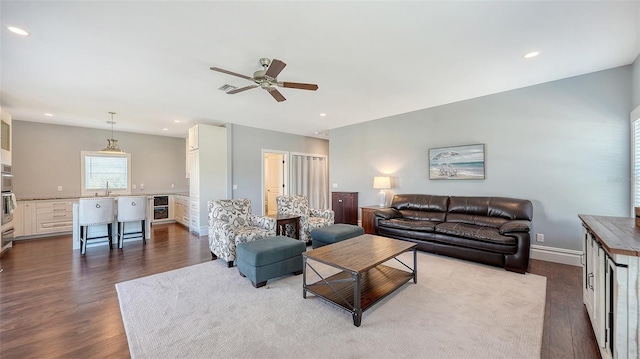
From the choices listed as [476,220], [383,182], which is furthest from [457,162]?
[383,182]

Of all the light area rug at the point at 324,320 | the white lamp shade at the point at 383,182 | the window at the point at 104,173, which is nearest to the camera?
the light area rug at the point at 324,320

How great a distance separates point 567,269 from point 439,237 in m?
1.62

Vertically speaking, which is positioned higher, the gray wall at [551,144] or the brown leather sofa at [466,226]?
the gray wall at [551,144]

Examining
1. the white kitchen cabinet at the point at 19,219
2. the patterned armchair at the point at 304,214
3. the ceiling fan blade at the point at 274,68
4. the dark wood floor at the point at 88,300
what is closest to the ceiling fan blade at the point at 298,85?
the ceiling fan blade at the point at 274,68

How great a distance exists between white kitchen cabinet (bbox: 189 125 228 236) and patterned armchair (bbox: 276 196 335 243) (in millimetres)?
2098

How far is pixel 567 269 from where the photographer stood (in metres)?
3.35

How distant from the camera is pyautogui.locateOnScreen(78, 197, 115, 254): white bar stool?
14.3 ft

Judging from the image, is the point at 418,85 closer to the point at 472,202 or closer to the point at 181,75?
the point at 472,202

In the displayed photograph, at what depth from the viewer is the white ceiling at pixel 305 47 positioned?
203 centimetres

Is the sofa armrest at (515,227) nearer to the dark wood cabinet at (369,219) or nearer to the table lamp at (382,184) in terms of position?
the dark wood cabinet at (369,219)

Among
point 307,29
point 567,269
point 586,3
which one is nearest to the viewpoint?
point 586,3

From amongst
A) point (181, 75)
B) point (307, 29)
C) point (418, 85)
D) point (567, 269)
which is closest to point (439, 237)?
point (567, 269)

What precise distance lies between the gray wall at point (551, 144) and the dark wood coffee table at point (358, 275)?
8.23 feet

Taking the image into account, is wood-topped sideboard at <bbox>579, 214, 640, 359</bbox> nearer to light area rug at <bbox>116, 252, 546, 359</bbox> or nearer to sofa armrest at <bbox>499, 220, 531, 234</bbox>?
light area rug at <bbox>116, 252, 546, 359</bbox>
